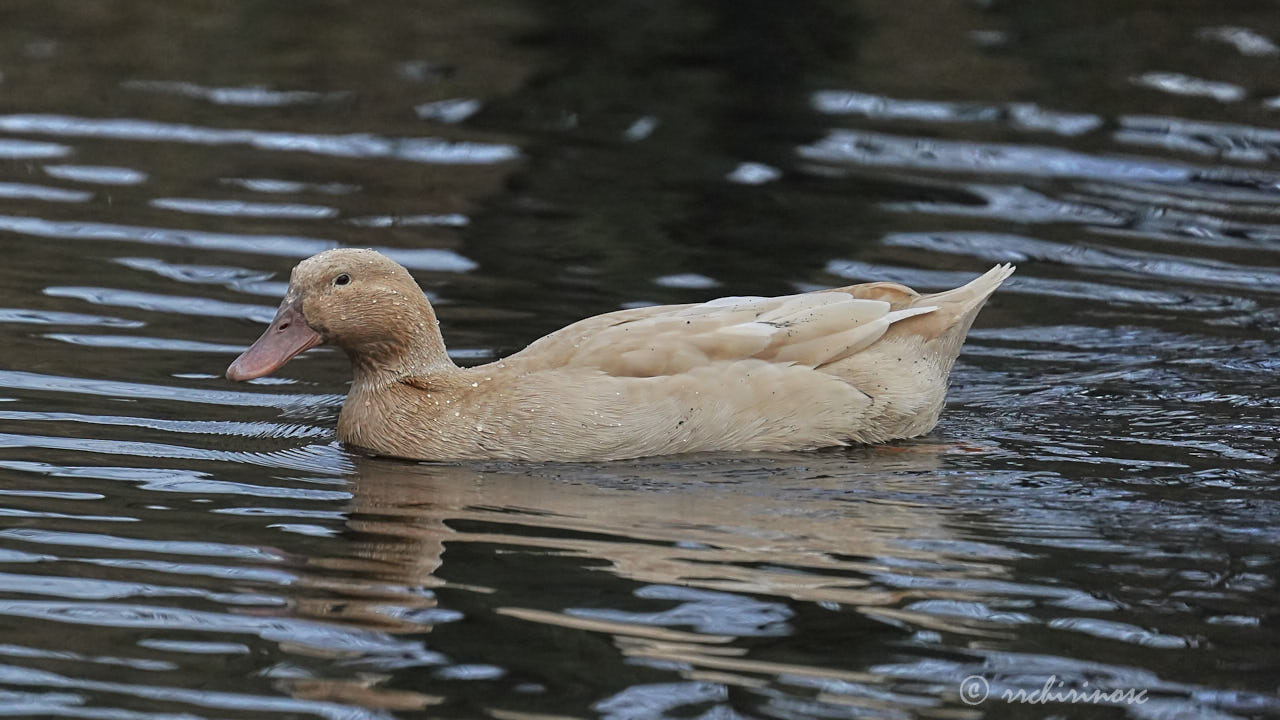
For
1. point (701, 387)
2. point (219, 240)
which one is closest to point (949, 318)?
point (701, 387)

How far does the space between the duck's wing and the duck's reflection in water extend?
1.43 feet

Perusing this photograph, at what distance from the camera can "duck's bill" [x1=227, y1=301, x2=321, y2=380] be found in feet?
27.3

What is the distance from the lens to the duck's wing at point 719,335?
27.2 ft

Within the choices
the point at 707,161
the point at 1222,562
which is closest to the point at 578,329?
the point at 1222,562

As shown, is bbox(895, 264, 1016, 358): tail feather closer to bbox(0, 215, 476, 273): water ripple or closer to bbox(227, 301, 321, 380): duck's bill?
bbox(227, 301, 321, 380): duck's bill

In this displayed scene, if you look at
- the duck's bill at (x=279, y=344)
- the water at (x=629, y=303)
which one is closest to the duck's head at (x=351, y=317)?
the duck's bill at (x=279, y=344)

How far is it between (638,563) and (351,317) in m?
2.24

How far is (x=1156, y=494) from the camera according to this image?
7.49 metres

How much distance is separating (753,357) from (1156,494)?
1.81 meters

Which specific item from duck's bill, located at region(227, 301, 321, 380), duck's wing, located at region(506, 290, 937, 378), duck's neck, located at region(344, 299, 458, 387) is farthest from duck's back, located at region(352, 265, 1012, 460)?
duck's bill, located at region(227, 301, 321, 380)

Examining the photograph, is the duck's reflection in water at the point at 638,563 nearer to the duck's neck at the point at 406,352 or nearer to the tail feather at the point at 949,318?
the duck's neck at the point at 406,352

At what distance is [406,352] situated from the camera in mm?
8555

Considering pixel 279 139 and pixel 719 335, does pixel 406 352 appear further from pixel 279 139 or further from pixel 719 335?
pixel 279 139

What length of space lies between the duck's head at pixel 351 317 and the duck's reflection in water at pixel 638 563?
531mm
